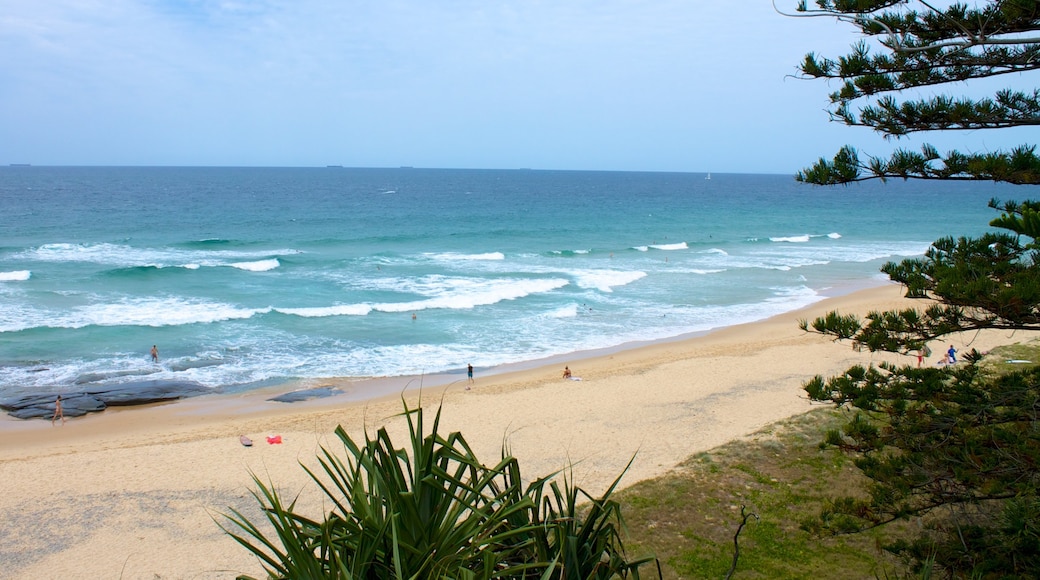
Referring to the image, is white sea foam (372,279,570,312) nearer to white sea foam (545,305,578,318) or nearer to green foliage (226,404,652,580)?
white sea foam (545,305,578,318)

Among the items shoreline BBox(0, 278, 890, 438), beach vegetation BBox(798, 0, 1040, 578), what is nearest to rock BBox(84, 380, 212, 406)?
shoreline BBox(0, 278, 890, 438)

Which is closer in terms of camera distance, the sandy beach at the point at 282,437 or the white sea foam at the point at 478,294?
the sandy beach at the point at 282,437

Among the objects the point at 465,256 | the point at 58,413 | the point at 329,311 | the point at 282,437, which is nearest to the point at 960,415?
the point at 282,437

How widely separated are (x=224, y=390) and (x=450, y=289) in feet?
46.1

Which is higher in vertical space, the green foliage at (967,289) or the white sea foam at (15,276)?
the green foliage at (967,289)

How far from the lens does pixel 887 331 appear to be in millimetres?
6363

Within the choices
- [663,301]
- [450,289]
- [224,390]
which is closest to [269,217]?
[450,289]

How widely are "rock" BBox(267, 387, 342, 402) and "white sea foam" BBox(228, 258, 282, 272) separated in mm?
18805

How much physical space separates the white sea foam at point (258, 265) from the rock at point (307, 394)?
18805mm

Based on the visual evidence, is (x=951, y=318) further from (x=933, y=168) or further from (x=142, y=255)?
(x=142, y=255)

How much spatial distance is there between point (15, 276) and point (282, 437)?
24409 millimetres

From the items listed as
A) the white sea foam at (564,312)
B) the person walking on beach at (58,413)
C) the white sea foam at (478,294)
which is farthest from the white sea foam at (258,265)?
the person walking on beach at (58,413)

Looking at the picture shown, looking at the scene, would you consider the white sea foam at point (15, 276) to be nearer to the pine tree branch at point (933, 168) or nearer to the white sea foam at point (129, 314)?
the white sea foam at point (129, 314)

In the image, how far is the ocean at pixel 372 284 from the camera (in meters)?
22.2
